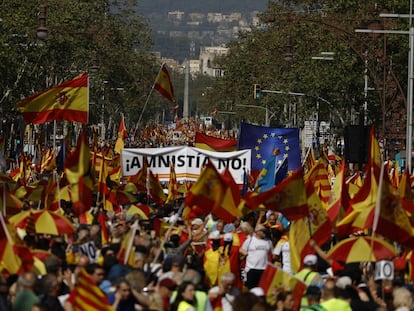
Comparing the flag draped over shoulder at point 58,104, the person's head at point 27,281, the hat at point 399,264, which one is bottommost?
the hat at point 399,264

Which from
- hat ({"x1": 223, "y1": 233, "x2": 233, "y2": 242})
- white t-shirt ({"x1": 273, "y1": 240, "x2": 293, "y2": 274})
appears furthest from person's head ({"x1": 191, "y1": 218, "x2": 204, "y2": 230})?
white t-shirt ({"x1": 273, "y1": 240, "x2": 293, "y2": 274})

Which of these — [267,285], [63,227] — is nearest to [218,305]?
[267,285]

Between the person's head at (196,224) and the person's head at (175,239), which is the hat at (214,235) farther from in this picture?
the person's head at (196,224)

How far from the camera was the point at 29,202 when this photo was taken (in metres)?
23.2

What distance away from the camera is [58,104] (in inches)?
1092

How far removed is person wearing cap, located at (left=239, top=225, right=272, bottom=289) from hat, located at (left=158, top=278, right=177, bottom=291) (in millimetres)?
4896

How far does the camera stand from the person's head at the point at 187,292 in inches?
519

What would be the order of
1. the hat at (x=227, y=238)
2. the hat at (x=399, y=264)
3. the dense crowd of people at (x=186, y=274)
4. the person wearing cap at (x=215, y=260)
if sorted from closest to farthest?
the dense crowd of people at (x=186, y=274), the hat at (x=399, y=264), the person wearing cap at (x=215, y=260), the hat at (x=227, y=238)

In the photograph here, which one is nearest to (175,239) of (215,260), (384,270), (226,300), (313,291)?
(215,260)

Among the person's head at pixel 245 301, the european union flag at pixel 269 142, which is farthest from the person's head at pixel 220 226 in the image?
the european union flag at pixel 269 142

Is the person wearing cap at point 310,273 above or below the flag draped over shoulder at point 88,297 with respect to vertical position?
below

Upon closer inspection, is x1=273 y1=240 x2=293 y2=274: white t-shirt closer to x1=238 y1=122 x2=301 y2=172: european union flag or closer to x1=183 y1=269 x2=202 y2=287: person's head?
x1=183 y1=269 x2=202 y2=287: person's head

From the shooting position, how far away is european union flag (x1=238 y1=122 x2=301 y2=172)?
30.5 m

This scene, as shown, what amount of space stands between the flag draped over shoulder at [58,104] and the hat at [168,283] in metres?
13.0
